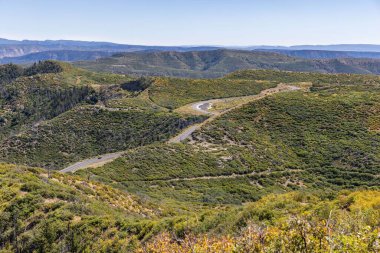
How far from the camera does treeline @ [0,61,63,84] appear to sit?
164 meters

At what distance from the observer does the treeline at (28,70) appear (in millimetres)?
164125

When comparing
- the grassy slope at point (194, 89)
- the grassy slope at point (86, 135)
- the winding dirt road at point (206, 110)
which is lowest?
the grassy slope at point (86, 135)

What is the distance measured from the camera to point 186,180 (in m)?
46.5

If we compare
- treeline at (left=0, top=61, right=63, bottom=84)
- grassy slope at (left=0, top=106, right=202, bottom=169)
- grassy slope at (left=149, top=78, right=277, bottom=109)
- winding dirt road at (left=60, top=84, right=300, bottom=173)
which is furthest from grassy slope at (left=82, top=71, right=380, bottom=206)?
treeline at (left=0, top=61, right=63, bottom=84)

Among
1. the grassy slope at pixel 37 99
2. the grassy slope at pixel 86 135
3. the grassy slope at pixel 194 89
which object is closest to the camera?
the grassy slope at pixel 86 135

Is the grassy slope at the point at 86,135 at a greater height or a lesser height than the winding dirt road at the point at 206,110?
lesser

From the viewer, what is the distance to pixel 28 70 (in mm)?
174000

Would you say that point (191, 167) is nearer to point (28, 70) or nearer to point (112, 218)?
point (112, 218)

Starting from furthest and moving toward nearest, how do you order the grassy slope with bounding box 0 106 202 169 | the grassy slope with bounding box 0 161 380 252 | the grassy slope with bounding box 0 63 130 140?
the grassy slope with bounding box 0 63 130 140 < the grassy slope with bounding box 0 106 202 169 < the grassy slope with bounding box 0 161 380 252

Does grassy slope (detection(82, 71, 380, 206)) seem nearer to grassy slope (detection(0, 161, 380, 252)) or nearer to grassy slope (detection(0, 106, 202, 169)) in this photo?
grassy slope (detection(0, 106, 202, 169))

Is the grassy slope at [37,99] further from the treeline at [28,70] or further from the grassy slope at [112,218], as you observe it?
the grassy slope at [112,218]

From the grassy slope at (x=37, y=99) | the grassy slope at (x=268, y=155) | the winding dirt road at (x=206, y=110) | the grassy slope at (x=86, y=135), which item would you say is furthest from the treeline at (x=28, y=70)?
the grassy slope at (x=268, y=155)

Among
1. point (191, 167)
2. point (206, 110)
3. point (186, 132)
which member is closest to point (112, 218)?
point (191, 167)

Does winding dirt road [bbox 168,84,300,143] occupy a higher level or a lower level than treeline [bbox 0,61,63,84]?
lower
